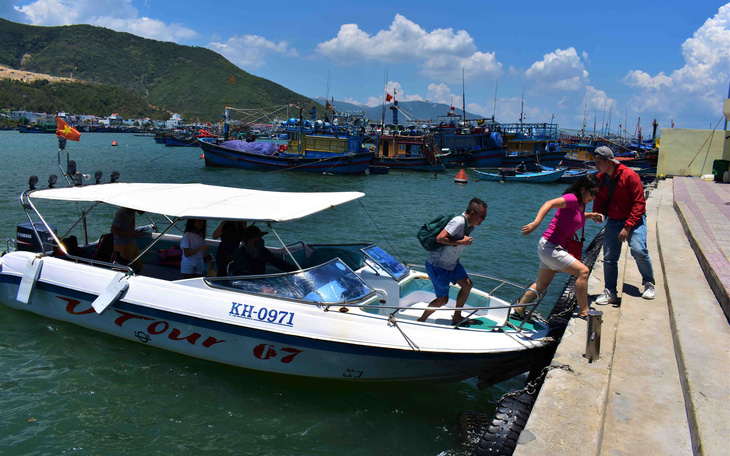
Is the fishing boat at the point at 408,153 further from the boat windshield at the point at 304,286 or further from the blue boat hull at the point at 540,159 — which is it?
the boat windshield at the point at 304,286

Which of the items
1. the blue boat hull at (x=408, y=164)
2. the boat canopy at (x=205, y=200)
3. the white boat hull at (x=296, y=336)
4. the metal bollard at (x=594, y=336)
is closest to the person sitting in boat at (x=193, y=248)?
the boat canopy at (x=205, y=200)

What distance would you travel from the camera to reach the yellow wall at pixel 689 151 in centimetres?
2472

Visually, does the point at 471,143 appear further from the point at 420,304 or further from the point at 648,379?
the point at 648,379

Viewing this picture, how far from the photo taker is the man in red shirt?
5656mm

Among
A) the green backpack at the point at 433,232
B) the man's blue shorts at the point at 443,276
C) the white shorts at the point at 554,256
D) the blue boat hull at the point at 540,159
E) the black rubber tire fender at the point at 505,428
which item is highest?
the blue boat hull at the point at 540,159

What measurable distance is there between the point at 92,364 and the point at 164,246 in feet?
9.43

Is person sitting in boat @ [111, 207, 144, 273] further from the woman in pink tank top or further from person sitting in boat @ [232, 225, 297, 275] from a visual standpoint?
the woman in pink tank top

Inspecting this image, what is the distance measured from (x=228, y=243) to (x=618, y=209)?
496 cm

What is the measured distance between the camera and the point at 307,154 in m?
42.7

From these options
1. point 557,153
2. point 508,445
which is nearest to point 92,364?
point 508,445

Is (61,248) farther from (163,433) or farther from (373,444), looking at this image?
(373,444)

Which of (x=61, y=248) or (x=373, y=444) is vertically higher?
(x=61, y=248)

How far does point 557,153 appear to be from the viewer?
4972cm

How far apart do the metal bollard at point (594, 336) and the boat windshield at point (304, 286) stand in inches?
97.5
